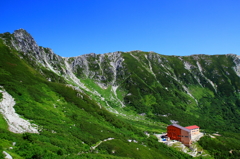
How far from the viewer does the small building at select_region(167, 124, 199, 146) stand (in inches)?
3595

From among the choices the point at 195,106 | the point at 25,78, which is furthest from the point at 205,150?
the point at 195,106

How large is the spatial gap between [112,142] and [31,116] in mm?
26879

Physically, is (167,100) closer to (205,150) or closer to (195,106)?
(195,106)

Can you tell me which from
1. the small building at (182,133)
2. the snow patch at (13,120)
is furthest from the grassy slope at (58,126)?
the small building at (182,133)

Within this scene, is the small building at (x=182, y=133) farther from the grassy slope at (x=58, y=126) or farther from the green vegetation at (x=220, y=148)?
the grassy slope at (x=58, y=126)

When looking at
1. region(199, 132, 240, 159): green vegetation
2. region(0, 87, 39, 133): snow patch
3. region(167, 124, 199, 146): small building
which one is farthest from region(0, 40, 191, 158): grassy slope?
region(199, 132, 240, 159): green vegetation

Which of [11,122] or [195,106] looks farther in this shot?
[195,106]

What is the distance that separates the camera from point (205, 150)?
85.7 metres

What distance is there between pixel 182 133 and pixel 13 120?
259 ft

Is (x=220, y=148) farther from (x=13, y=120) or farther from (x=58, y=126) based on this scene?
(x=13, y=120)

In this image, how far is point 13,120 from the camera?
45500mm

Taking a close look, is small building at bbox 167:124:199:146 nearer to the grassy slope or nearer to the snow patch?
the grassy slope

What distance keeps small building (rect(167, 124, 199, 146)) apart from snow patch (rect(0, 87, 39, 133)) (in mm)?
73722

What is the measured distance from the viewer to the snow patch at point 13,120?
4186cm
